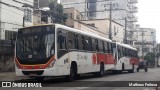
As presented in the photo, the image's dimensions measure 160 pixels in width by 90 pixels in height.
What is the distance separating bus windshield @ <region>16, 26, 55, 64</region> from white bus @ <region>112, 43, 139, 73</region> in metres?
14.6

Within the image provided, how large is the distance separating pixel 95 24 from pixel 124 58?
33.0 metres

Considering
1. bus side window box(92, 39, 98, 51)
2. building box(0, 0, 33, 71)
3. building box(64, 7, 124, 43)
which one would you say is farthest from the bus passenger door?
building box(64, 7, 124, 43)

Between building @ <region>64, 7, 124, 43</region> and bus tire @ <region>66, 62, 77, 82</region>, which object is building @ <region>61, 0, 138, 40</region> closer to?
building @ <region>64, 7, 124, 43</region>

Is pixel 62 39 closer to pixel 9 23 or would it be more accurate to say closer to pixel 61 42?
pixel 61 42

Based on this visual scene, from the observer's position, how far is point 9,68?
27891 mm

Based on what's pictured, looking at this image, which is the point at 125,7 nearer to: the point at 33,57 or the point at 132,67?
the point at 132,67

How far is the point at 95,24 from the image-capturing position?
68875 mm

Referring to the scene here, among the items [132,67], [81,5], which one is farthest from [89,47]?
[81,5]

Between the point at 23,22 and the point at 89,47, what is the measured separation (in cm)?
1101

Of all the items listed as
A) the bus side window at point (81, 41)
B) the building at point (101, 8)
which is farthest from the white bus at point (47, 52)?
the building at point (101, 8)

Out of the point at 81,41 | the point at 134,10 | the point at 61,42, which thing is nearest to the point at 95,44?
the point at 81,41

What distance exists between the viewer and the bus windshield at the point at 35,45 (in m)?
18.1

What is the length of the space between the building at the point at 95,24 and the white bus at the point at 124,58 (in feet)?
33.7

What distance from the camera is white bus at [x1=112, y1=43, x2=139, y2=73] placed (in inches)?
1309
